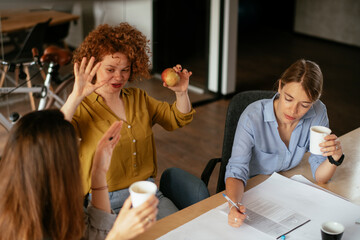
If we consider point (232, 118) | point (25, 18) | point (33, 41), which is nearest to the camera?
point (232, 118)

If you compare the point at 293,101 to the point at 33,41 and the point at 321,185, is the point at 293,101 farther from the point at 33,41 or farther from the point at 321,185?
the point at 33,41

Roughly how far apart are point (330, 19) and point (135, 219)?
6786 mm

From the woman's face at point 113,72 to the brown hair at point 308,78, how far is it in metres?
0.70

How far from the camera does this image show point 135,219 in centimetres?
126

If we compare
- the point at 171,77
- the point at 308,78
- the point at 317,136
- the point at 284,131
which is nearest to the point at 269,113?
the point at 284,131

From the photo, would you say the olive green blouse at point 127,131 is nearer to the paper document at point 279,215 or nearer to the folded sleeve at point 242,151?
the folded sleeve at point 242,151

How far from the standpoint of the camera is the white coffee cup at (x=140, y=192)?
1.25 m

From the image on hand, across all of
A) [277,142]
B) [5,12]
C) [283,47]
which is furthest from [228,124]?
[283,47]

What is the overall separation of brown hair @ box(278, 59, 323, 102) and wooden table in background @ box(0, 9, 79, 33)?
2452 mm

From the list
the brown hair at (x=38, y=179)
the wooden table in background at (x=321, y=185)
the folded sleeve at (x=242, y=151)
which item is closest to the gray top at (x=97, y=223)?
the wooden table in background at (x=321, y=185)

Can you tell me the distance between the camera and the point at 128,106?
209 cm

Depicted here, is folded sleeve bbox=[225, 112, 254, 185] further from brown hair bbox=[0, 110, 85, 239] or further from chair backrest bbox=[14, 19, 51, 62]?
chair backrest bbox=[14, 19, 51, 62]

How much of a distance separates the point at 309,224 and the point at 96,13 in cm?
300

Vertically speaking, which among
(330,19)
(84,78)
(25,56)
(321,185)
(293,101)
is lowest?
(330,19)
